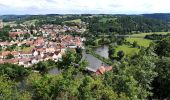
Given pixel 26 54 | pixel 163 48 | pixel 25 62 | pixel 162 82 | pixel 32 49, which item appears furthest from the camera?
pixel 32 49

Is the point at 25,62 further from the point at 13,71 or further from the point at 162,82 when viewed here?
the point at 162,82

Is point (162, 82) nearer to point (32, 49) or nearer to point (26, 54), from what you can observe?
point (26, 54)

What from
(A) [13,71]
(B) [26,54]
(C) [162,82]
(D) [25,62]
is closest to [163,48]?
(C) [162,82]

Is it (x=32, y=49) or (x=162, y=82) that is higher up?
(x=162, y=82)

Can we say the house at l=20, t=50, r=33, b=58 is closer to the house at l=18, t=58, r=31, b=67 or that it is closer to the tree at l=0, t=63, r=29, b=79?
the house at l=18, t=58, r=31, b=67

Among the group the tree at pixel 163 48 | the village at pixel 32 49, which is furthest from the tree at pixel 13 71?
the tree at pixel 163 48

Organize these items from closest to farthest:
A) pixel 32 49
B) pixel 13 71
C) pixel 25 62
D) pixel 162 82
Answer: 1. pixel 162 82
2. pixel 13 71
3. pixel 25 62
4. pixel 32 49

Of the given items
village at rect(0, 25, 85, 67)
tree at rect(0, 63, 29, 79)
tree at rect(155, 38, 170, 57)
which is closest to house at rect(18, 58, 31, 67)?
village at rect(0, 25, 85, 67)

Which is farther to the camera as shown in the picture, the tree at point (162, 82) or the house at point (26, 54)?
the house at point (26, 54)

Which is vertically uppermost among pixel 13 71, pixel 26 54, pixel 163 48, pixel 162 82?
pixel 163 48

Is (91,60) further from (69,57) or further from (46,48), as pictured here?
(46,48)

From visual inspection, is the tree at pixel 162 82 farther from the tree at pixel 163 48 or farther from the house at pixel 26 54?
the house at pixel 26 54

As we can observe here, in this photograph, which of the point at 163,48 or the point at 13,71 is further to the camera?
the point at 13,71

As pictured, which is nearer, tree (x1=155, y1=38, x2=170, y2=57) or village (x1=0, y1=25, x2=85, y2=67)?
tree (x1=155, y1=38, x2=170, y2=57)
